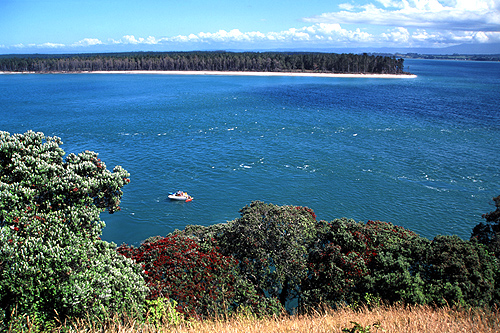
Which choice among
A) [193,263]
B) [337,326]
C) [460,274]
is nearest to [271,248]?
[193,263]

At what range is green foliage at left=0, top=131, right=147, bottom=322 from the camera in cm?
1007

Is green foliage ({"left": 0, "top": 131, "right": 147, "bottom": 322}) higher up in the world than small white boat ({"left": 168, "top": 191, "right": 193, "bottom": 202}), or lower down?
higher up

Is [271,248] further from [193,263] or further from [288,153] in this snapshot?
[288,153]

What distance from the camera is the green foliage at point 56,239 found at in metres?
10.1

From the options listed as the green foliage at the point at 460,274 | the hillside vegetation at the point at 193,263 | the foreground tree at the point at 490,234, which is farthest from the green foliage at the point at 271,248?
the foreground tree at the point at 490,234

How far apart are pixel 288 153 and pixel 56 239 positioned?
132 feet

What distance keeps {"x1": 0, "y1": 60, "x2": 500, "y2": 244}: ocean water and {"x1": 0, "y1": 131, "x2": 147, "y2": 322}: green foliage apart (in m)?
15.8

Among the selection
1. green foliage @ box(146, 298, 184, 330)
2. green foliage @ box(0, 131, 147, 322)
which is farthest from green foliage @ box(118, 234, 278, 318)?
green foliage @ box(0, 131, 147, 322)

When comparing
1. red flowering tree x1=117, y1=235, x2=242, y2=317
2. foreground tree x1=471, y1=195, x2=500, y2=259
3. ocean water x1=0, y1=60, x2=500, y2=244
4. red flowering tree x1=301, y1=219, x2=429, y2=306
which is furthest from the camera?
ocean water x1=0, y1=60, x2=500, y2=244

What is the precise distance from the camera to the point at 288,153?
49031mm

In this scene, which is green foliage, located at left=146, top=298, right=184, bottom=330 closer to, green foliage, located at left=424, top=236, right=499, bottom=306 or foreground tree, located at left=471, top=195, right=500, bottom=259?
green foliage, located at left=424, top=236, right=499, bottom=306

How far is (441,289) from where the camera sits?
47.4ft

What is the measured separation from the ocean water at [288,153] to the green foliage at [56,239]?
52.0 ft

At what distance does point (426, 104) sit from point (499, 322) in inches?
3470
